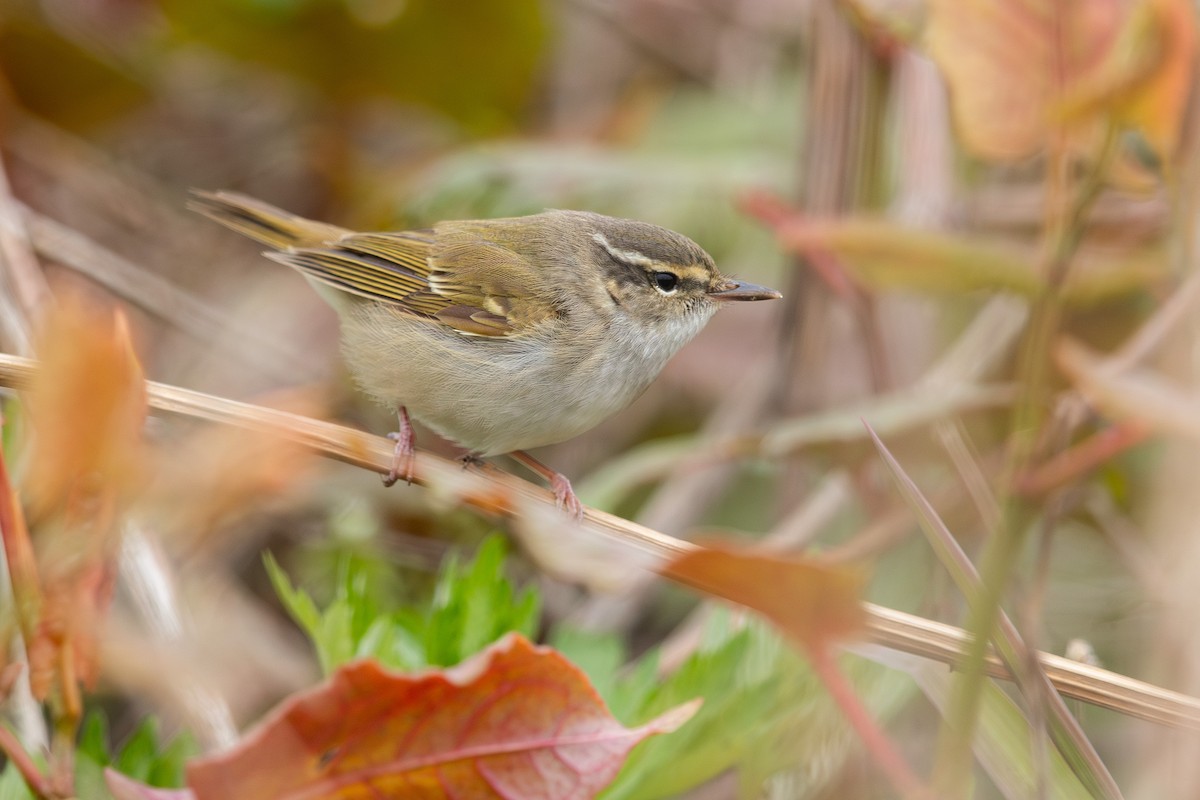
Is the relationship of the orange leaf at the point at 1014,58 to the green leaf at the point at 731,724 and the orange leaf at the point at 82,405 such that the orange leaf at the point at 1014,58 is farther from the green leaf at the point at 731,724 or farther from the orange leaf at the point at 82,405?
the orange leaf at the point at 82,405

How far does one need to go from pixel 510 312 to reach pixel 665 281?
0.40 meters

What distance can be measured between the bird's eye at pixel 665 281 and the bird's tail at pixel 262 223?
3.18ft

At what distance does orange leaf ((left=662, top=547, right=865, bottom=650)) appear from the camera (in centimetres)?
112

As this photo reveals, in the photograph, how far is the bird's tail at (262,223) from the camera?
3287 mm

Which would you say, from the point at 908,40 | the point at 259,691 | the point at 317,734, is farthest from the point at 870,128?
the point at 317,734

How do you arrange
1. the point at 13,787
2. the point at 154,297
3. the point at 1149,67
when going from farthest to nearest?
the point at 154,297, the point at 1149,67, the point at 13,787

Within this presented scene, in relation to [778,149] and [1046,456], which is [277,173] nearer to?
[778,149]

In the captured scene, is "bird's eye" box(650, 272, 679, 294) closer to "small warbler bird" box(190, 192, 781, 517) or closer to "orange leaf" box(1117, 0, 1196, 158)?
"small warbler bird" box(190, 192, 781, 517)

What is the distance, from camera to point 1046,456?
2273mm

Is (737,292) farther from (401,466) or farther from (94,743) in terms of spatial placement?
(94,743)

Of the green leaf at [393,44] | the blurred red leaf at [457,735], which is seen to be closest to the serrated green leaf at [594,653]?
the blurred red leaf at [457,735]

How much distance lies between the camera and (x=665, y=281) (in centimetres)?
301

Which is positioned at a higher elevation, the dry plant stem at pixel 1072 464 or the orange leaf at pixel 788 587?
the orange leaf at pixel 788 587

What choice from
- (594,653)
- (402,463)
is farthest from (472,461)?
(594,653)
